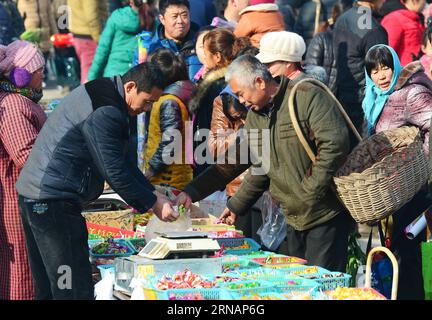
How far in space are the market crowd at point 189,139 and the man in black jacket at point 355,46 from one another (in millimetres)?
1199

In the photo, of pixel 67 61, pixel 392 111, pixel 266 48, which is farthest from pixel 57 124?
pixel 67 61

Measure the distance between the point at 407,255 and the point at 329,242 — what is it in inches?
54.2

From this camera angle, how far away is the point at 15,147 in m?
6.30

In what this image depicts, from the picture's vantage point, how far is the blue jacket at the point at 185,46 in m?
8.73

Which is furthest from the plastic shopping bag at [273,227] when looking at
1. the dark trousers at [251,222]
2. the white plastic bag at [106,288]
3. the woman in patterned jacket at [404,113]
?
the white plastic bag at [106,288]

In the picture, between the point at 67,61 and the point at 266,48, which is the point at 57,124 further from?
the point at 67,61

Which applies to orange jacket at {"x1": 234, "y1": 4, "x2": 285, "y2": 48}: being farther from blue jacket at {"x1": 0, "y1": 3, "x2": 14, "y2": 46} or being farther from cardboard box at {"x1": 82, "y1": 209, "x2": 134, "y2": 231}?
blue jacket at {"x1": 0, "y1": 3, "x2": 14, "y2": 46}

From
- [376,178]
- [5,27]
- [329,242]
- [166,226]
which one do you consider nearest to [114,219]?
[166,226]

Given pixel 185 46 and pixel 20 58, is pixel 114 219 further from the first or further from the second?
pixel 185 46

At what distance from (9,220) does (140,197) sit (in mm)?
1203

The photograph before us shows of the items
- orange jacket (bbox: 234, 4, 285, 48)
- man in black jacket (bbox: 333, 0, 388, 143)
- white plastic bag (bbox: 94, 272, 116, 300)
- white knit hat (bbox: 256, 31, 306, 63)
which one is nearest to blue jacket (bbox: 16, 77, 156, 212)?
white plastic bag (bbox: 94, 272, 116, 300)

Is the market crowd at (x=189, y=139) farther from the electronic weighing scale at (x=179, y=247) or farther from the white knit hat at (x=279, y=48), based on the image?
the electronic weighing scale at (x=179, y=247)

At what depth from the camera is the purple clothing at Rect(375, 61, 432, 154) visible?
7.09m

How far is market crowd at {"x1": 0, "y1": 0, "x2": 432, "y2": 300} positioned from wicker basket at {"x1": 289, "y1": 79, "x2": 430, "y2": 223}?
0.09 meters
